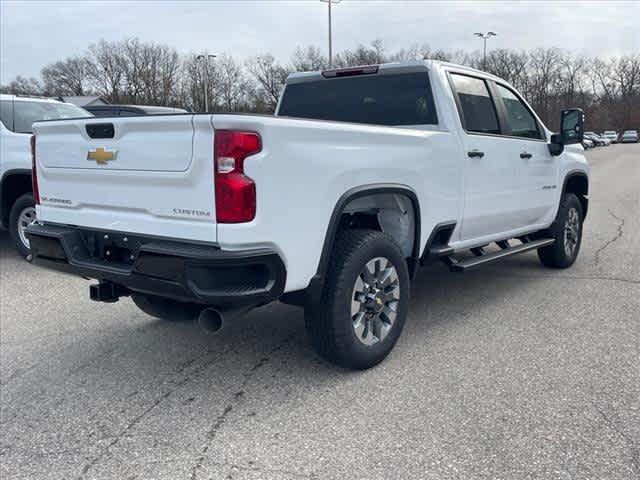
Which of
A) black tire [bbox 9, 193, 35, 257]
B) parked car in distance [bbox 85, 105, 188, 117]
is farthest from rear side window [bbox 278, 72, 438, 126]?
parked car in distance [bbox 85, 105, 188, 117]

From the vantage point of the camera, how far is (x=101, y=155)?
135 inches

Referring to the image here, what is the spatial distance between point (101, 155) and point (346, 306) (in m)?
1.66

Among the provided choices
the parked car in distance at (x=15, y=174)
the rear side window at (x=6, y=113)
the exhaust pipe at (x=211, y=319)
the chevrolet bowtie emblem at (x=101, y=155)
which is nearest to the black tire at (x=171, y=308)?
the exhaust pipe at (x=211, y=319)

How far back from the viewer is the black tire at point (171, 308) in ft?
11.9

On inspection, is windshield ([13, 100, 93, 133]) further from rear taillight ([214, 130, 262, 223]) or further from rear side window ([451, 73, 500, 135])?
rear taillight ([214, 130, 262, 223])

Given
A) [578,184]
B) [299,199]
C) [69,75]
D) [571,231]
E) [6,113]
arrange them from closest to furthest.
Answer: [299,199] → [571,231] → [578,184] → [6,113] → [69,75]

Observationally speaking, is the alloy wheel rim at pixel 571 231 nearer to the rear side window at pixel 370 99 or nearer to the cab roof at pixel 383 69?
the cab roof at pixel 383 69

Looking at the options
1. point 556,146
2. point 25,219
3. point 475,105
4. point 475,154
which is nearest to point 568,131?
point 556,146

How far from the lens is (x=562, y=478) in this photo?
8.63 ft

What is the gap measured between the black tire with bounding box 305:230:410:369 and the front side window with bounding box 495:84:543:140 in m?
2.37

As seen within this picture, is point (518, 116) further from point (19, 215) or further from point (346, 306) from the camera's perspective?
point (19, 215)

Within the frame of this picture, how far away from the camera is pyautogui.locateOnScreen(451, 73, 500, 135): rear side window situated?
15.7ft

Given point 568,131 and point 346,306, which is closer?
point 346,306

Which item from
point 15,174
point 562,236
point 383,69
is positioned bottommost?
point 562,236
